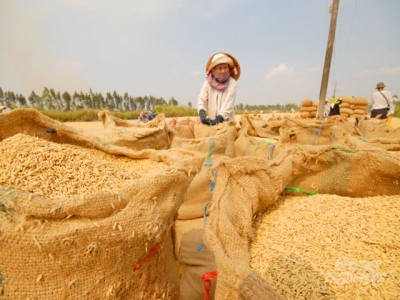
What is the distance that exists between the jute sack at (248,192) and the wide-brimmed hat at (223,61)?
200cm

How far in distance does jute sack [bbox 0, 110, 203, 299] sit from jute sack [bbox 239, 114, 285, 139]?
2.34m

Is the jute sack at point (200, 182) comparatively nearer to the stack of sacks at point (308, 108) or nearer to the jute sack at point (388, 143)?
the jute sack at point (388, 143)

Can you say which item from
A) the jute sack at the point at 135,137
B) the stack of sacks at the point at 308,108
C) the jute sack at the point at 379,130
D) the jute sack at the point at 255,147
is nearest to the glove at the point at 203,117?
the jute sack at the point at 255,147

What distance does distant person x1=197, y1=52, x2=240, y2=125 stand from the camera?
3.04m

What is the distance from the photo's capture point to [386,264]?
87 centimetres

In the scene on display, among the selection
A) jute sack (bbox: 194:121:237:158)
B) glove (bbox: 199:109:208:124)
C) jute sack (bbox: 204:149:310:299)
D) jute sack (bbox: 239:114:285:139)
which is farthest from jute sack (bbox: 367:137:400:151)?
glove (bbox: 199:109:208:124)

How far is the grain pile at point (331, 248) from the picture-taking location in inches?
31.9

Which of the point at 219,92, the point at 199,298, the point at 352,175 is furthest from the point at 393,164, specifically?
the point at 219,92

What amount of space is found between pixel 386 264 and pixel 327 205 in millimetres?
400

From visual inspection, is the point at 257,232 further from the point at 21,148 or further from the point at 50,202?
the point at 21,148

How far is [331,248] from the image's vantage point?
0.97 metres

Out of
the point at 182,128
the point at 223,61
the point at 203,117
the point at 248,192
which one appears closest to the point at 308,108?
the point at 223,61

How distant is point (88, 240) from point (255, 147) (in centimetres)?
225

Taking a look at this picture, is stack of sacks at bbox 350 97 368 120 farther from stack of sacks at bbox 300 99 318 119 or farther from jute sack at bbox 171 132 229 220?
jute sack at bbox 171 132 229 220
